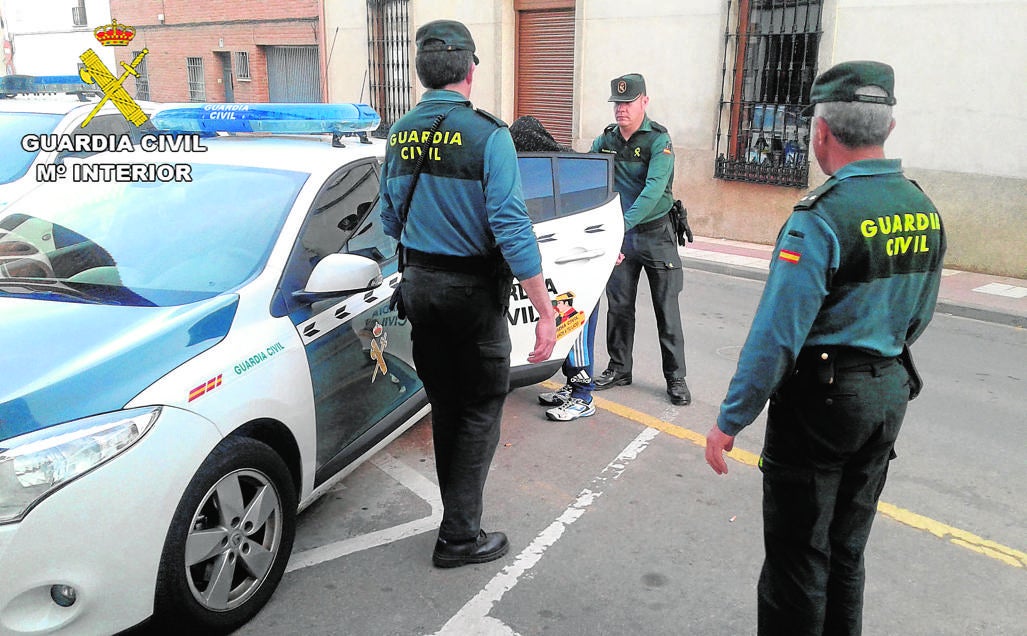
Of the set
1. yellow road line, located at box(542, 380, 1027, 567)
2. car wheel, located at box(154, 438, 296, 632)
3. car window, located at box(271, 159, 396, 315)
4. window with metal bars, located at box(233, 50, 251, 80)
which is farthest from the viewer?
window with metal bars, located at box(233, 50, 251, 80)

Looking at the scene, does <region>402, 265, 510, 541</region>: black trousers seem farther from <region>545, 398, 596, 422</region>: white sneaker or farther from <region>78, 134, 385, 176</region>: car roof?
<region>545, 398, 596, 422</region>: white sneaker

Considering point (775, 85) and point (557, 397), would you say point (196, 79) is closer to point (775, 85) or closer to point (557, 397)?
point (775, 85)

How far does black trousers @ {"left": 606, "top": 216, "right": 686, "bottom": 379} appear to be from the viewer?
527 cm

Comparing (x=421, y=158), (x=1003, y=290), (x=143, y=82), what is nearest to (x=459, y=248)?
(x=421, y=158)

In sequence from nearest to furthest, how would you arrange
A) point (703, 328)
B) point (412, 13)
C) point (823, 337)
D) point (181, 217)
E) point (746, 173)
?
point (823, 337), point (181, 217), point (703, 328), point (746, 173), point (412, 13)

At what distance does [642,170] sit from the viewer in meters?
5.23

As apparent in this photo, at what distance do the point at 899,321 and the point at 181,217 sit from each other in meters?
2.64

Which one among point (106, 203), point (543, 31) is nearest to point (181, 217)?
point (106, 203)

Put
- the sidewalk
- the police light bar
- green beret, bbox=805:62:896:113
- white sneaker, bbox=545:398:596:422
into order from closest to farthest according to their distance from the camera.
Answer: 1. green beret, bbox=805:62:896:113
2. the police light bar
3. white sneaker, bbox=545:398:596:422
4. the sidewalk

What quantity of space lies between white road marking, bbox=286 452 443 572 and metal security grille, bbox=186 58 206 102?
63.5 feet

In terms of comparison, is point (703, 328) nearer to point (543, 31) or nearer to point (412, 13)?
point (543, 31)

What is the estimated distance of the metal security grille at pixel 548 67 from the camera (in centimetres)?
1401

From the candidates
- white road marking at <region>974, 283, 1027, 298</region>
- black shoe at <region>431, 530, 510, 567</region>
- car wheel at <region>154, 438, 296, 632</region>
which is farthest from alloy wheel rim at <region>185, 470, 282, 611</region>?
white road marking at <region>974, 283, 1027, 298</region>

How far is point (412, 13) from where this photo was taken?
52.5 feet
